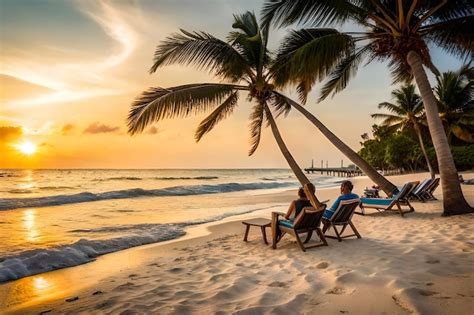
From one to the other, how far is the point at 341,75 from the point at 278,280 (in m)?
9.47

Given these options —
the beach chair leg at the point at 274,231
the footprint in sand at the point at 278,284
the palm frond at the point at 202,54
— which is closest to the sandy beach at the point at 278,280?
the footprint in sand at the point at 278,284

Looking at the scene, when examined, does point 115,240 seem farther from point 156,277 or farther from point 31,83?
point 31,83

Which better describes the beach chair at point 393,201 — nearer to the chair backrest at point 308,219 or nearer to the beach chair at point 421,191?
the beach chair at point 421,191

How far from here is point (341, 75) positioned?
11.6 metres

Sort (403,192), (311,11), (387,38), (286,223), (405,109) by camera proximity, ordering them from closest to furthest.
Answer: (286,223) < (311,11) < (387,38) < (403,192) < (405,109)

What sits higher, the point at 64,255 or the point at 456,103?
the point at 456,103

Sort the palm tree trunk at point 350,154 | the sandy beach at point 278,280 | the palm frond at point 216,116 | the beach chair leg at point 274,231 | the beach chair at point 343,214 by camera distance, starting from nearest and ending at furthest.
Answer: the sandy beach at point 278,280 → the beach chair leg at point 274,231 → the beach chair at point 343,214 → the palm tree trunk at point 350,154 → the palm frond at point 216,116

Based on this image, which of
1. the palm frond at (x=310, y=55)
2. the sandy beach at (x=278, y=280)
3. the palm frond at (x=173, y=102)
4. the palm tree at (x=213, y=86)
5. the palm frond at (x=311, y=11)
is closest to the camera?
the sandy beach at (x=278, y=280)

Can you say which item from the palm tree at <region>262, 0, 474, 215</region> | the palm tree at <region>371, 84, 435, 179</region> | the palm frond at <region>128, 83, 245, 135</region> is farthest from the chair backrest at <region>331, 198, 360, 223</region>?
the palm tree at <region>371, 84, 435, 179</region>

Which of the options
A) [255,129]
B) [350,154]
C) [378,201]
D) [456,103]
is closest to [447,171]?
[378,201]

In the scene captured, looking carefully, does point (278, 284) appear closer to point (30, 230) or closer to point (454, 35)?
point (30, 230)

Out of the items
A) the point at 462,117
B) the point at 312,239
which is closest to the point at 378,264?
the point at 312,239

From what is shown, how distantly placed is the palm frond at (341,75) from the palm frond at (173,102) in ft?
12.4

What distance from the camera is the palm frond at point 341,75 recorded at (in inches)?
444
